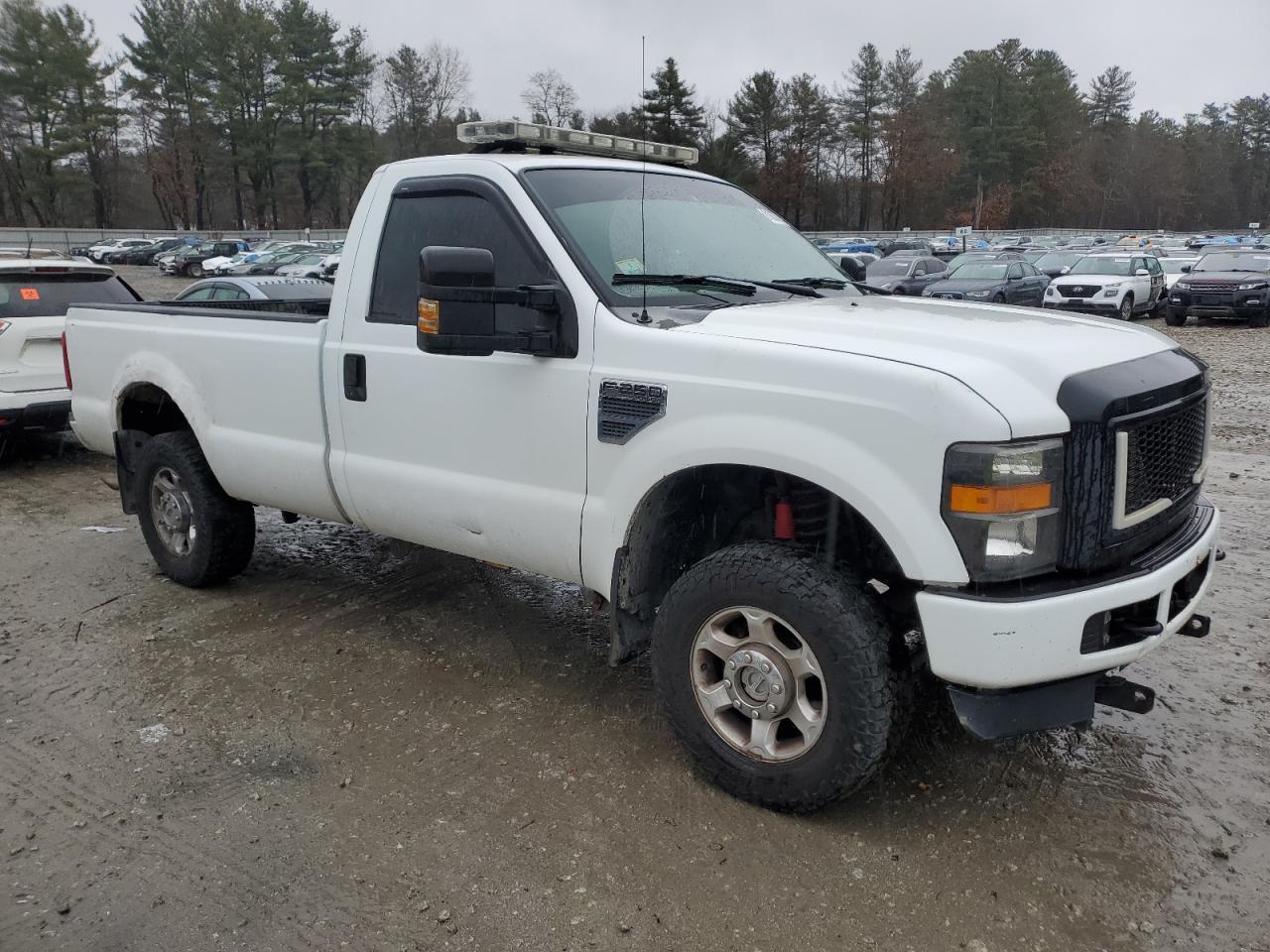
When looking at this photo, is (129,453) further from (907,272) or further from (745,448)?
(907,272)

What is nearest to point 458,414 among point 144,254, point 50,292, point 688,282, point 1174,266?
point 688,282

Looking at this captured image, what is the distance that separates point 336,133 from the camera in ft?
227

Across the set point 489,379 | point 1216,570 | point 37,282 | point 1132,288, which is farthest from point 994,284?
point 489,379

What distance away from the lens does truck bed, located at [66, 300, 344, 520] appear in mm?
4492

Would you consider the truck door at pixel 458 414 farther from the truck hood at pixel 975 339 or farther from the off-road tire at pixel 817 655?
the truck hood at pixel 975 339

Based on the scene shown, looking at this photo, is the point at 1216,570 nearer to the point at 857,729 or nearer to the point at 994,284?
the point at 857,729

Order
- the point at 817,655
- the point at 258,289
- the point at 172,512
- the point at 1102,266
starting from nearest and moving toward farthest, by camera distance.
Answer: the point at 817,655, the point at 172,512, the point at 258,289, the point at 1102,266

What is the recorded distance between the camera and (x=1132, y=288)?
71.6 feet

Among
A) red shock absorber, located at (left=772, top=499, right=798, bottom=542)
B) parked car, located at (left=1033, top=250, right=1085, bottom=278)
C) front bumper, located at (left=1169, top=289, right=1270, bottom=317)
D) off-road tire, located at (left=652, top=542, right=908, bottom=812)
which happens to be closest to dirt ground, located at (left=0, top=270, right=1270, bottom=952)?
off-road tire, located at (left=652, top=542, right=908, bottom=812)

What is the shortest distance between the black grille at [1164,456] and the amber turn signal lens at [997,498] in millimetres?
346

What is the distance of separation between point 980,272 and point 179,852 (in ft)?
68.8

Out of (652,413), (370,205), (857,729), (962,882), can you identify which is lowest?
(962,882)

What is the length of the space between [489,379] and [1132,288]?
21.6 meters

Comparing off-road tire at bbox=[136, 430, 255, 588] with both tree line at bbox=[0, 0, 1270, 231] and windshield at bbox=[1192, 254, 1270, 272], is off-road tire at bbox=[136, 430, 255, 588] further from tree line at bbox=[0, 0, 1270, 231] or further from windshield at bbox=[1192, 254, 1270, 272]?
tree line at bbox=[0, 0, 1270, 231]
